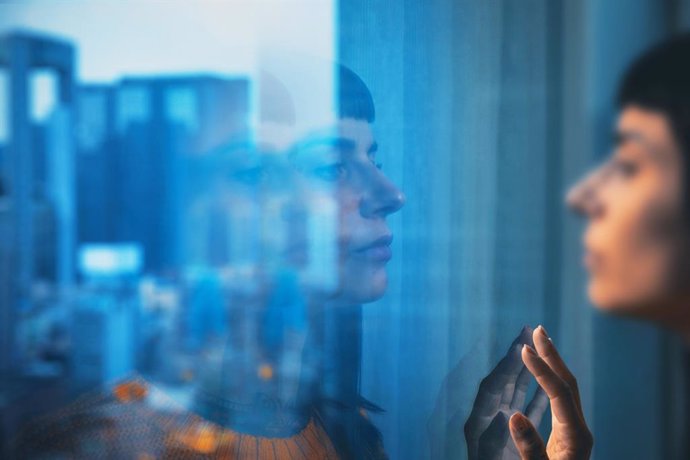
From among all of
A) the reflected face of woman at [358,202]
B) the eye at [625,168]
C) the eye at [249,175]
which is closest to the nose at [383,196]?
the reflected face of woman at [358,202]

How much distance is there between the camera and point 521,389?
881mm

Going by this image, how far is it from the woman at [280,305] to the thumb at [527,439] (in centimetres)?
26

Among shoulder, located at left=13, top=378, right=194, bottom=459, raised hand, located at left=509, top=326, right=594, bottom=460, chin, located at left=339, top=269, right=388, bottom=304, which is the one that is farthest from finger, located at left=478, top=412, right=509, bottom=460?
shoulder, located at left=13, top=378, right=194, bottom=459

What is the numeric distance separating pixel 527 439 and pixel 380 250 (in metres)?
0.32

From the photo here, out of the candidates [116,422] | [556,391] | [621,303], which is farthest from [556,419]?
[116,422]

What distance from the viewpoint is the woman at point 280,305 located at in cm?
95

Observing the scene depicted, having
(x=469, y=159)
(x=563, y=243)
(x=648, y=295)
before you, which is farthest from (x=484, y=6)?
(x=648, y=295)

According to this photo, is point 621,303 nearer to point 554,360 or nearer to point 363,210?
point 554,360

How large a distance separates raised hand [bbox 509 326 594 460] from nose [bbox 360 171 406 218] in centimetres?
27

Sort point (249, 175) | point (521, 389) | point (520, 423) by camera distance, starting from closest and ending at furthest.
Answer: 1. point (520, 423)
2. point (521, 389)
3. point (249, 175)

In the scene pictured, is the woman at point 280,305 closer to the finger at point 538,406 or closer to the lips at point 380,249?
the lips at point 380,249

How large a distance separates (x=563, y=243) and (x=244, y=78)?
54cm

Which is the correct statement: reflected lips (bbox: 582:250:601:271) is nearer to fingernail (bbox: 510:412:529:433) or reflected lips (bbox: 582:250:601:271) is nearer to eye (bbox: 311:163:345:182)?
fingernail (bbox: 510:412:529:433)

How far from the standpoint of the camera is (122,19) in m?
1.06
